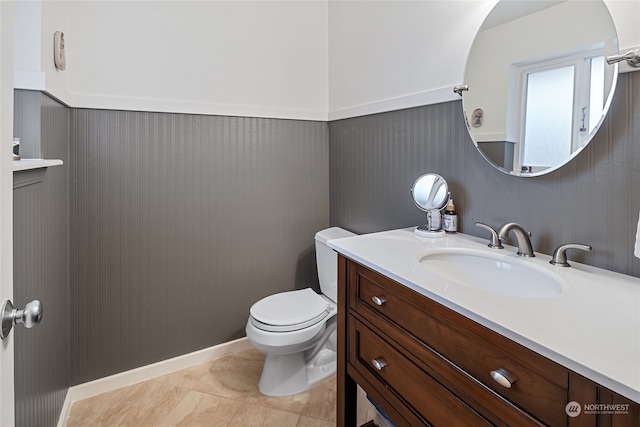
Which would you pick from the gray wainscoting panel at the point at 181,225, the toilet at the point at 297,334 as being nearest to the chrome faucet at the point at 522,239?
the toilet at the point at 297,334

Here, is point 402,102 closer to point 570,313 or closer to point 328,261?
point 328,261

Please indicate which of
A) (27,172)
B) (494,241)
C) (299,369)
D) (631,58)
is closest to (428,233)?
(494,241)

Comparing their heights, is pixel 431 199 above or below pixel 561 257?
above

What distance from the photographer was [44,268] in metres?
1.24

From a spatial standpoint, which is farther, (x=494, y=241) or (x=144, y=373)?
(x=144, y=373)

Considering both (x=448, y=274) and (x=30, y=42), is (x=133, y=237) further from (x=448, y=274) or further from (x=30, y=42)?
(x=448, y=274)

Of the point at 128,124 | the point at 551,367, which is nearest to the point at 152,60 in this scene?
the point at 128,124

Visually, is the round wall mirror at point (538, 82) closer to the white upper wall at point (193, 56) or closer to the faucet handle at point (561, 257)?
the faucet handle at point (561, 257)

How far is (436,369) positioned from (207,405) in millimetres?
1322

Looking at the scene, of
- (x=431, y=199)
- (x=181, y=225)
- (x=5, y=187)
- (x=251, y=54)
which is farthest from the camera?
(x=251, y=54)

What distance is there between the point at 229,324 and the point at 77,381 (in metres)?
0.79

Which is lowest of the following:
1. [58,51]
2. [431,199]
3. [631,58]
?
[431,199]

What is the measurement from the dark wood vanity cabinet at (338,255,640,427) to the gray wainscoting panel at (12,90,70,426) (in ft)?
3.22

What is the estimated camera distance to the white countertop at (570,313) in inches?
21.2
